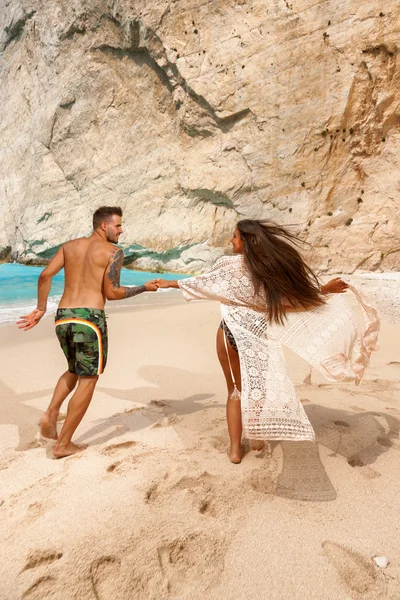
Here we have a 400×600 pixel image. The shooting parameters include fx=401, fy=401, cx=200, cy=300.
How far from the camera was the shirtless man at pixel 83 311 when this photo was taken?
2.92 m

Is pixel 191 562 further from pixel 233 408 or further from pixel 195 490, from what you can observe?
pixel 233 408

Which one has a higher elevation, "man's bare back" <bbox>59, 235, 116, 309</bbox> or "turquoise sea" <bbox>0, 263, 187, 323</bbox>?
"man's bare back" <bbox>59, 235, 116, 309</bbox>

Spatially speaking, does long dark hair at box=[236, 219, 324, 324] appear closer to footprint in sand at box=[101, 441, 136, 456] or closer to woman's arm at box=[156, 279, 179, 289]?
woman's arm at box=[156, 279, 179, 289]

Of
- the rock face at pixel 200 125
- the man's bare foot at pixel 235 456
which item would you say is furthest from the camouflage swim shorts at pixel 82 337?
the rock face at pixel 200 125

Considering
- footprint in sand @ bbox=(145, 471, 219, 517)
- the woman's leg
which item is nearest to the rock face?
the woman's leg

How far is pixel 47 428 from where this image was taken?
10.2ft

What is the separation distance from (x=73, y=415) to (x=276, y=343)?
153 centimetres

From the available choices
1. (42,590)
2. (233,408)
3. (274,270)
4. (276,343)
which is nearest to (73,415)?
(233,408)

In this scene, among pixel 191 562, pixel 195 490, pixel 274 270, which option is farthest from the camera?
pixel 274 270

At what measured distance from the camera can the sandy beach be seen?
175 cm

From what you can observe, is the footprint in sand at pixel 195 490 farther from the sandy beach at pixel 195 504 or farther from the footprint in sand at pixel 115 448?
the footprint in sand at pixel 115 448

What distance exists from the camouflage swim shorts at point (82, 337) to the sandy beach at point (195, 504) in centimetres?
66

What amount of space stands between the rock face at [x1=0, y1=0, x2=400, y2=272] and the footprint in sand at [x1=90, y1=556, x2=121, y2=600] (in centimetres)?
1809

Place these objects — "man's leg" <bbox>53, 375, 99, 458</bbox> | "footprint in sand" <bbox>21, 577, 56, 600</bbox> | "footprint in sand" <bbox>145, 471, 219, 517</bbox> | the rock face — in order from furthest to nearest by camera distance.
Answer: the rock face < "man's leg" <bbox>53, 375, 99, 458</bbox> < "footprint in sand" <bbox>145, 471, 219, 517</bbox> < "footprint in sand" <bbox>21, 577, 56, 600</bbox>
